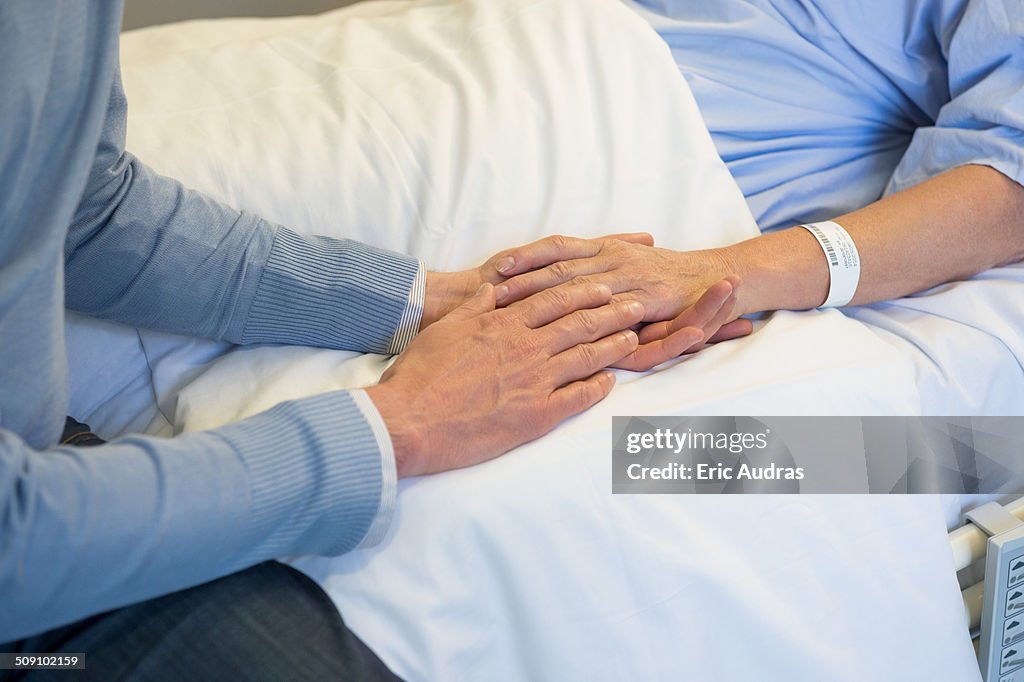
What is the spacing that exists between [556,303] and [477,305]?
0.26 feet

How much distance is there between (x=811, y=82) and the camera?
122cm

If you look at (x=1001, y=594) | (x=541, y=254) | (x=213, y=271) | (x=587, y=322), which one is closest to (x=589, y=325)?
(x=587, y=322)

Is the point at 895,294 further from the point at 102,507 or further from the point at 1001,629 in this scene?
the point at 102,507

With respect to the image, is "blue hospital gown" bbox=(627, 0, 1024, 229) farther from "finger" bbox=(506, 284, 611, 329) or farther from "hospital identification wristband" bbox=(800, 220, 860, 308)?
"finger" bbox=(506, 284, 611, 329)

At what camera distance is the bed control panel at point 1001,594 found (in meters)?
0.95

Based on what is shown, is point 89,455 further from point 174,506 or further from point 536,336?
point 536,336

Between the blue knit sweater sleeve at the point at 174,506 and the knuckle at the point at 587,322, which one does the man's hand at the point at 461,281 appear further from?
the blue knit sweater sleeve at the point at 174,506

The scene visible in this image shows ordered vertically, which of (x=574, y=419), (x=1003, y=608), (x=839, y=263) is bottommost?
Result: (x=1003, y=608)

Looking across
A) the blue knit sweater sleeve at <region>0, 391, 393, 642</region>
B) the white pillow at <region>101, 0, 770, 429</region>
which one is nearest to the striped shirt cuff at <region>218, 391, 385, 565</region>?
the blue knit sweater sleeve at <region>0, 391, 393, 642</region>

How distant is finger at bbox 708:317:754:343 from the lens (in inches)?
39.1

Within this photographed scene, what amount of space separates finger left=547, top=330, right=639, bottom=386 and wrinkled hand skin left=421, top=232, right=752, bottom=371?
23mm

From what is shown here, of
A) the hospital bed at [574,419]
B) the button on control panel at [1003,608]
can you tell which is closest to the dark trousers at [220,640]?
the hospital bed at [574,419]

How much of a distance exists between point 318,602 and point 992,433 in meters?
0.73

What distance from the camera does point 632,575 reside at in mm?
818
